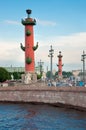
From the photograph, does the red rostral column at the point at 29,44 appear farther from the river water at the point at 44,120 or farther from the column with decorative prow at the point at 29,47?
the river water at the point at 44,120

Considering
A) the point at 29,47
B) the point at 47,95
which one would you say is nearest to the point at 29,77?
the point at 29,47

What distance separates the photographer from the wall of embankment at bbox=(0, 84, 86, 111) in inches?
1663

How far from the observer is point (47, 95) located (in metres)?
50.5

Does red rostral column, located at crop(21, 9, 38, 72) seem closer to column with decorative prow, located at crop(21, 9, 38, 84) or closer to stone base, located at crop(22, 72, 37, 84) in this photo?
column with decorative prow, located at crop(21, 9, 38, 84)

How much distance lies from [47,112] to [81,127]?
11.1 m

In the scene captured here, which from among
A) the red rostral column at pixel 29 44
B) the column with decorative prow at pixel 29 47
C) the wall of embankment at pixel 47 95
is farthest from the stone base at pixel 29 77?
the wall of embankment at pixel 47 95

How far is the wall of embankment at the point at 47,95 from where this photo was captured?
139 feet

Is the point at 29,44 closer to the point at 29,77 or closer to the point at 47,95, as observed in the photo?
the point at 29,77

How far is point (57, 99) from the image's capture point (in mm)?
48125

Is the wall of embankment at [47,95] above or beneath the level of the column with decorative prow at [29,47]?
beneath

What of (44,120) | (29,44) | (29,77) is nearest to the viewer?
(44,120)

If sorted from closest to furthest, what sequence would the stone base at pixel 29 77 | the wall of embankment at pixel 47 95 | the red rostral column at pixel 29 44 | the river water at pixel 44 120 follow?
the river water at pixel 44 120, the wall of embankment at pixel 47 95, the stone base at pixel 29 77, the red rostral column at pixel 29 44

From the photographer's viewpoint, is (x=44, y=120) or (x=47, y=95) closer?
(x=44, y=120)

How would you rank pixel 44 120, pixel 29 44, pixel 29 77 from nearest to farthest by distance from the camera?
pixel 44 120, pixel 29 77, pixel 29 44
